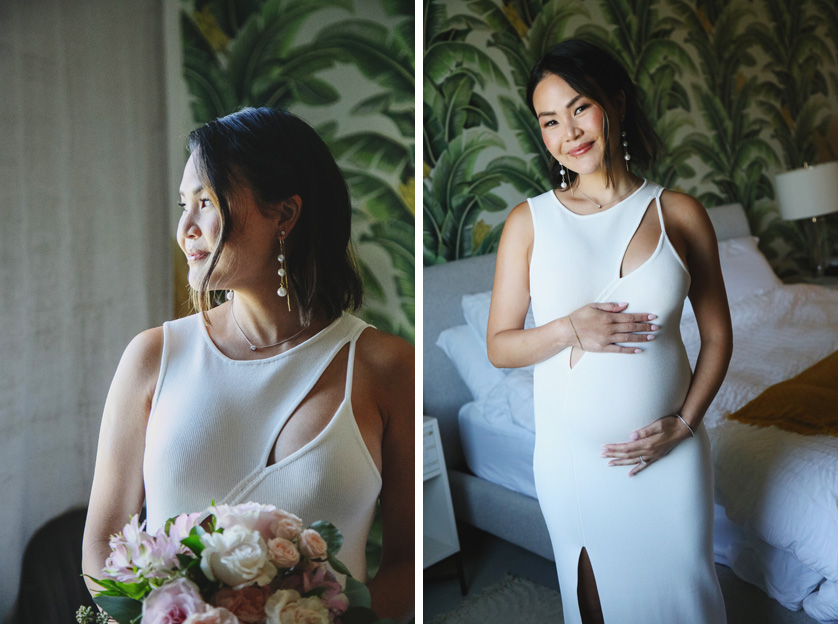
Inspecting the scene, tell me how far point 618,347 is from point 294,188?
0.64 meters

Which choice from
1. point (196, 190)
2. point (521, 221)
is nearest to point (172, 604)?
point (196, 190)

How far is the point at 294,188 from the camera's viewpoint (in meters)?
1.04

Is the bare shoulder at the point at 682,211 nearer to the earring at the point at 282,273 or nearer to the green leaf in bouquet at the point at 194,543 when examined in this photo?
the earring at the point at 282,273

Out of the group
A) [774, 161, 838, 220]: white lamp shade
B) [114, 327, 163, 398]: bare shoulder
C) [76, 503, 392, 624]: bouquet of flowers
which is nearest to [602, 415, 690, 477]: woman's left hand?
[76, 503, 392, 624]: bouquet of flowers

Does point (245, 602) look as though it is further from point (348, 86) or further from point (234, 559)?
point (348, 86)

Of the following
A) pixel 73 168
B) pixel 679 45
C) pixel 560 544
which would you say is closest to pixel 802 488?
pixel 560 544

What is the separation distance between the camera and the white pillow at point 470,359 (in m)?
2.14

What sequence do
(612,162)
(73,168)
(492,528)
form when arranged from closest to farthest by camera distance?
→ 1. (73,168)
2. (612,162)
3. (492,528)

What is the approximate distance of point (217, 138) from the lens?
3.26ft

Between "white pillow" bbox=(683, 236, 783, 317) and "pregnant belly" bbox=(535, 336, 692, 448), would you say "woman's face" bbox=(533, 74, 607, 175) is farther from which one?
"white pillow" bbox=(683, 236, 783, 317)

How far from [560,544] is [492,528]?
2.90 ft

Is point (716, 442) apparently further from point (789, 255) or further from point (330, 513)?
point (789, 255)

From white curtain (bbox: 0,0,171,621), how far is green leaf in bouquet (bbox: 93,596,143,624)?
0.15 metres

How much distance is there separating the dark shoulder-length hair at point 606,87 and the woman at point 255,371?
46 cm
